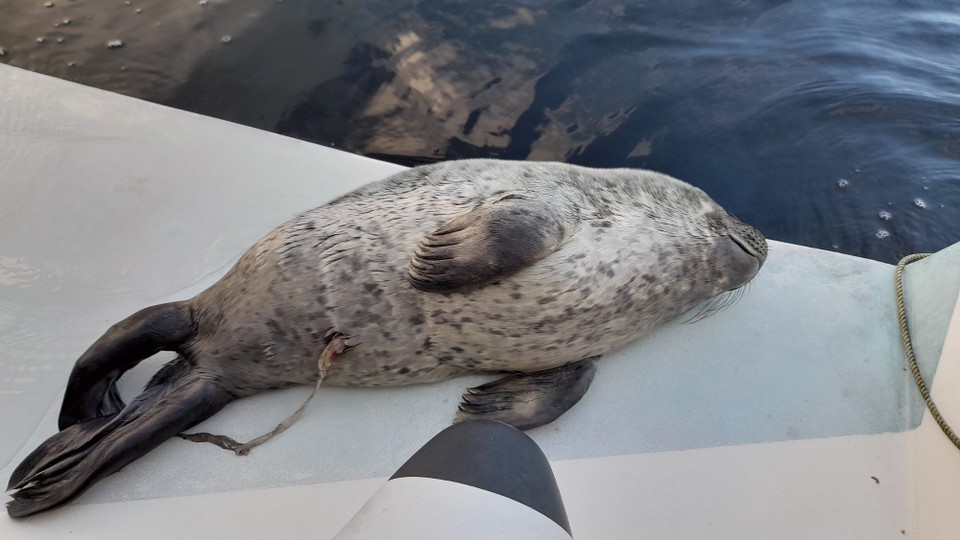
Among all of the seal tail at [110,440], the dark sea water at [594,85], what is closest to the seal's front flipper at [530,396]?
the seal tail at [110,440]

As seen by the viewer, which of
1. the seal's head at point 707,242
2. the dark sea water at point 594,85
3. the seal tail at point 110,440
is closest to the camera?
the seal tail at point 110,440

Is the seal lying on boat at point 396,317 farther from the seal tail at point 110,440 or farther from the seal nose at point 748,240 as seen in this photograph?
the seal nose at point 748,240

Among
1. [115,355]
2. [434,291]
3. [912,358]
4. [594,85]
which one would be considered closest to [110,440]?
[115,355]

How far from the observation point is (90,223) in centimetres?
245

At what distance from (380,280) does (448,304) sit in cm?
21

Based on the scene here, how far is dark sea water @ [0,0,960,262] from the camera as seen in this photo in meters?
3.15

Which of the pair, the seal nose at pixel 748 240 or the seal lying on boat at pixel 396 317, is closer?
the seal lying on boat at pixel 396 317

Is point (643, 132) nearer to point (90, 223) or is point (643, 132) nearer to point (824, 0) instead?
point (824, 0)

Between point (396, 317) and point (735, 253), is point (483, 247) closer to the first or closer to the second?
point (396, 317)

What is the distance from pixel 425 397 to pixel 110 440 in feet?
2.81

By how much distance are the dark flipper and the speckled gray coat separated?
0.20ft

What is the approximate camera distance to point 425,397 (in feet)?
6.67

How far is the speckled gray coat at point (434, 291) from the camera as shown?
1.90 metres

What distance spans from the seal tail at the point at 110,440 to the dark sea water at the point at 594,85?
166 centimetres
